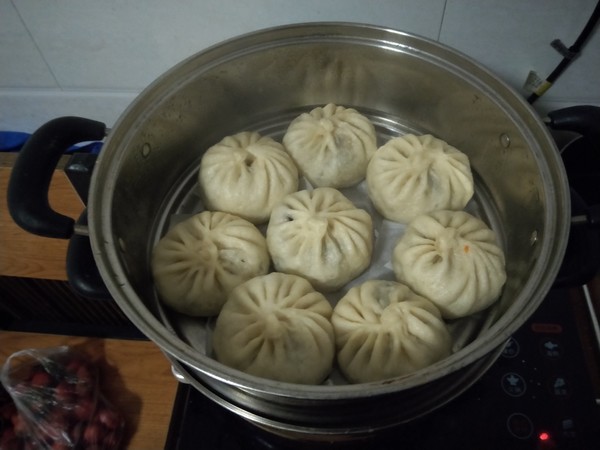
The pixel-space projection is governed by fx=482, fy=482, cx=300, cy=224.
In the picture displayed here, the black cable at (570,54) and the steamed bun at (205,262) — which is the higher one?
the black cable at (570,54)

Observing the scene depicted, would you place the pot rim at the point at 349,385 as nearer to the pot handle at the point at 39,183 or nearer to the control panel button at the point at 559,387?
the pot handle at the point at 39,183

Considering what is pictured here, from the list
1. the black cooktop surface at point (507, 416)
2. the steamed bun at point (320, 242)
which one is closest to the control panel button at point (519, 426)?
the black cooktop surface at point (507, 416)

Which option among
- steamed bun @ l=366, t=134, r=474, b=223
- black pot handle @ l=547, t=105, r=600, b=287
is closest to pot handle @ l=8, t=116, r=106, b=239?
steamed bun @ l=366, t=134, r=474, b=223

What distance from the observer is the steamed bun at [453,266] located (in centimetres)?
87

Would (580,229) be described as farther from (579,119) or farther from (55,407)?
(55,407)

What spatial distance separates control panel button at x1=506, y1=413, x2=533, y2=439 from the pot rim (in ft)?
0.90

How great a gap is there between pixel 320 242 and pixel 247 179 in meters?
0.20

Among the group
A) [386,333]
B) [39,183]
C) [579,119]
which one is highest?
[579,119]

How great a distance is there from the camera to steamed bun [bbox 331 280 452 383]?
79 centimetres

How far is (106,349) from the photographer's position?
46.4 inches

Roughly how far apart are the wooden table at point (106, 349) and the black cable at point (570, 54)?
107 cm

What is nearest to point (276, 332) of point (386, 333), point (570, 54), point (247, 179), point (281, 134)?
point (386, 333)

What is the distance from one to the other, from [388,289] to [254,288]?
0.79 feet

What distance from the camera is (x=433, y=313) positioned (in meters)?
0.84
